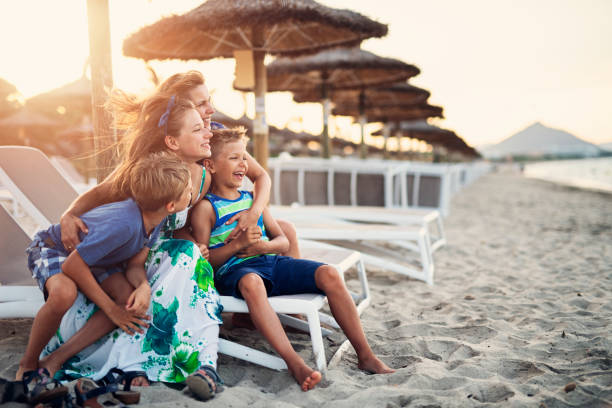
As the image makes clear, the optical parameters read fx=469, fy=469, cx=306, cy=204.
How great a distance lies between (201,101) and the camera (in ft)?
7.93

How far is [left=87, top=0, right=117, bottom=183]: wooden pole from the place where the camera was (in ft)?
9.56

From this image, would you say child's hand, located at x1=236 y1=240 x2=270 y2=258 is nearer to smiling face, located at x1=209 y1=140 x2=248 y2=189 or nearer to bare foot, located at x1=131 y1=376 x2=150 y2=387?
smiling face, located at x1=209 y1=140 x2=248 y2=189

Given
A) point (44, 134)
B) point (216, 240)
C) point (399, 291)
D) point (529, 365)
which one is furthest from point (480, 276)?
point (44, 134)

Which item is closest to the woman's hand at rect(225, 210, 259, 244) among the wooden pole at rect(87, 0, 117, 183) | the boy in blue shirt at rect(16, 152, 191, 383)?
the boy in blue shirt at rect(16, 152, 191, 383)

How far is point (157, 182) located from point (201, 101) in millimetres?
715

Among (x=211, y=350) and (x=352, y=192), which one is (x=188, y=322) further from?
(x=352, y=192)

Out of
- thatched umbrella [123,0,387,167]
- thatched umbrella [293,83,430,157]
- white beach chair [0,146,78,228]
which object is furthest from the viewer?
thatched umbrella [293,83,430,157]

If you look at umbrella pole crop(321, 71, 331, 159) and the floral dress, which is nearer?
the floral dress

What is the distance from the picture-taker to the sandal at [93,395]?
1650mm

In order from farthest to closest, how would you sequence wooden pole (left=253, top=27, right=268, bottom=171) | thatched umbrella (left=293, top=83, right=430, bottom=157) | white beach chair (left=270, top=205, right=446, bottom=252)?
thatched umbrella (left=293, top=83, right=430, bottom=157)
wooden pole (left=253, top=27, right=268, bottom=171)
white beach chair (left=270, top=205, right=446, bottom=252)

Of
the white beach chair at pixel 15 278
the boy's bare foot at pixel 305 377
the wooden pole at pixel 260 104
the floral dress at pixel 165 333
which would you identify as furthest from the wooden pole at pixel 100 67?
the wooden pole at pixel 260 104

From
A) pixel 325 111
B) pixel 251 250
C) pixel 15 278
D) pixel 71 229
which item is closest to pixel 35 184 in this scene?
pixel 15 278

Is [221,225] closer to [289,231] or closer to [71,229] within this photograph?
[289,231]

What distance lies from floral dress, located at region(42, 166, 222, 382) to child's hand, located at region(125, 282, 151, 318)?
0.08 m
